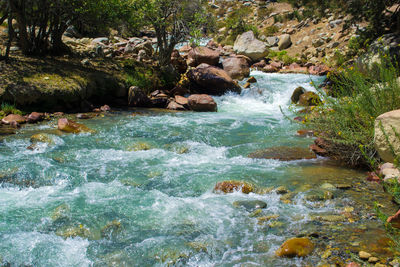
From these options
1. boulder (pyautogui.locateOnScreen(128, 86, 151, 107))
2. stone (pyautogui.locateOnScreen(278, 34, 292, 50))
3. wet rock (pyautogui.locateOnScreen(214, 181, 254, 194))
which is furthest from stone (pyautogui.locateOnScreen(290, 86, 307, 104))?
stone (pyautogui.locateOnScreen(278, 34, 292, 50))

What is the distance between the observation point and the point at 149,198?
5.39 metres

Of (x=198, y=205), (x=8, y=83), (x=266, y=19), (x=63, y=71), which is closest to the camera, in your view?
(x=198, y=205)

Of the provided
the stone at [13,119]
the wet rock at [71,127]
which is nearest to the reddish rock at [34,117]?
the stone at [13,119]

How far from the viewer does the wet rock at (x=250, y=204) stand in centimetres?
501

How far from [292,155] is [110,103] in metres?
7.23

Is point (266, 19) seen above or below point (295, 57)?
above

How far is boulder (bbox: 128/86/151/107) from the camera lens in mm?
12359

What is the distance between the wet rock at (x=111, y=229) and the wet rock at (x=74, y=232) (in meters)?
0.18

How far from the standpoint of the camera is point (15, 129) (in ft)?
28.7

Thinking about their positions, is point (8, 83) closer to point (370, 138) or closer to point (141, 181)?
point (141, 181)

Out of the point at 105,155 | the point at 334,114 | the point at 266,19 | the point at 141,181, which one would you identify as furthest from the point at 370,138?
the point at 266,19

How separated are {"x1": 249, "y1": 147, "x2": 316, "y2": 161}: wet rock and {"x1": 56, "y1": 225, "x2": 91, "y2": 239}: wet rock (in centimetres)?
393

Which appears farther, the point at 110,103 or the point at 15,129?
the point at 110,103

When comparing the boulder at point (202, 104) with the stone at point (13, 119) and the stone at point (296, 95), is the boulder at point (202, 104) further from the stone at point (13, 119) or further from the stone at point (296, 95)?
the stone at point (13, 119)
